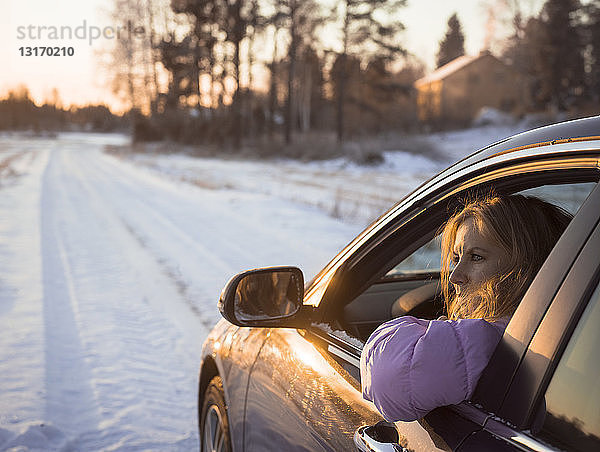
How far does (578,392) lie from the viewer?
104cm

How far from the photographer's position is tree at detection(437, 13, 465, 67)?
91.4 m

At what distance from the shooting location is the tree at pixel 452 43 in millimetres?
91375

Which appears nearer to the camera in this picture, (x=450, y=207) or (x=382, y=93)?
(x=450, y=207)

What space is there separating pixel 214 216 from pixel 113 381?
7.37 metres

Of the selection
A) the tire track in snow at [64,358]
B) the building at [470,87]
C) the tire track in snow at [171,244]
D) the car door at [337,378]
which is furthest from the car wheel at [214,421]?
the building at [470,87]

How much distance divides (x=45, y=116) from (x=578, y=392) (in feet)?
483

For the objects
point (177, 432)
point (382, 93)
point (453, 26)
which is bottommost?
point (177, 432)

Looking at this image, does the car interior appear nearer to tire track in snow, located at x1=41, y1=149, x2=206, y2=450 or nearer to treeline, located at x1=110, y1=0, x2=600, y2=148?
tire track in snow, located at x1=41, y1=149, x2=206, y2=450

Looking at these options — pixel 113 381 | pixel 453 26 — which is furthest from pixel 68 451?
pixel 453 26

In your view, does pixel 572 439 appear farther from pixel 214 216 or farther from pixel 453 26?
pixel 453 26

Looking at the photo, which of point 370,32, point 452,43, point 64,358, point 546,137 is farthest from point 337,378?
point 452,43

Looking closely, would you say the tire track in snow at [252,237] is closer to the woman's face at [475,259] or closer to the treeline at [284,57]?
the woman's face at [475,259]

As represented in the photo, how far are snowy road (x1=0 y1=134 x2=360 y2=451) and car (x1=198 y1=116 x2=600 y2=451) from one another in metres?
1.18

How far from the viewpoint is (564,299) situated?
1.08 metres
